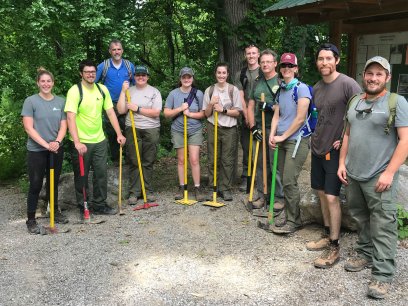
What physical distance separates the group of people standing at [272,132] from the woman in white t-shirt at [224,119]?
2 centimetres

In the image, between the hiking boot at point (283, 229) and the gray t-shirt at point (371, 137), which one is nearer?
the gray t-shirt at point (371, 137)

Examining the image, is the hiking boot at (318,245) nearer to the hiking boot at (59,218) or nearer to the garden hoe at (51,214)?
Answer: the garden hoe at (51,214)

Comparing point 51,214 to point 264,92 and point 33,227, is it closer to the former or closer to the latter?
point 33,227

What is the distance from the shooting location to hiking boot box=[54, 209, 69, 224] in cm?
559

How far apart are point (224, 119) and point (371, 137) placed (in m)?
2.82

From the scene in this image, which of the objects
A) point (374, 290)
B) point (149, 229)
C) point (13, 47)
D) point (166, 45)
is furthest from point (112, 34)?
point (166, 45)

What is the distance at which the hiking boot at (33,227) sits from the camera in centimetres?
521

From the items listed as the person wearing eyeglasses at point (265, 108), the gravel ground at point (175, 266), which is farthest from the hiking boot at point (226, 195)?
the gravel ground at point (175, 266)

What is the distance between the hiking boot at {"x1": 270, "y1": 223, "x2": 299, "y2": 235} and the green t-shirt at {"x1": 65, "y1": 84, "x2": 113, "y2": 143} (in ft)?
8.69

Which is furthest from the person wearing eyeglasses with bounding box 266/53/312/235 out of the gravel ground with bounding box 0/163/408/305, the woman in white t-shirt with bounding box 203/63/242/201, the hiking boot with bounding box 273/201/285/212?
the woman in white t-shirt with bounding box 203/63/242/201

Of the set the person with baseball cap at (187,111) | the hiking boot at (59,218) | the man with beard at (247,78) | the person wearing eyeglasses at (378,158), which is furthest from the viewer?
the person with baseball cap at (187,111)

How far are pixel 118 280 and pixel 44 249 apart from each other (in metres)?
1.29

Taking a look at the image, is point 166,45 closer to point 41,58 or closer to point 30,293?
point 41,58

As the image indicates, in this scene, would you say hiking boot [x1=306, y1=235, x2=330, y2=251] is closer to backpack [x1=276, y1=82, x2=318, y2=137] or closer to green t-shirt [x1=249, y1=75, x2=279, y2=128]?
backpack [x1=276, y1=82, x2=318, y2=137]
